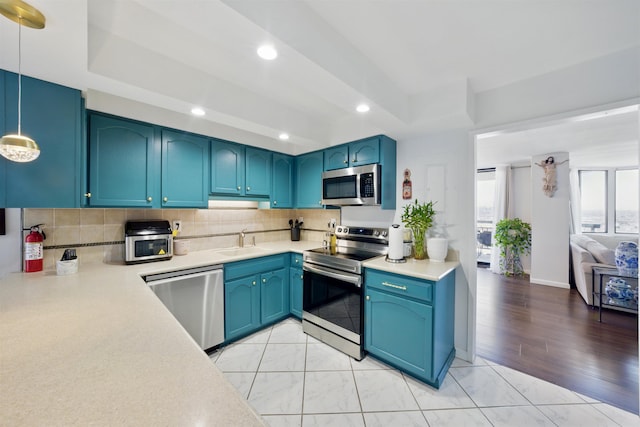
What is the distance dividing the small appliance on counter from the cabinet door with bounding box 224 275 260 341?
0.66 metres

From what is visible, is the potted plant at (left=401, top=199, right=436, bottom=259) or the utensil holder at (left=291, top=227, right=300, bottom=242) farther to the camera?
the utensil holder at (left=291, top=227, right=300, bottom=242)

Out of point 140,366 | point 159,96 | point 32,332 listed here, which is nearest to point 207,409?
point 140,366

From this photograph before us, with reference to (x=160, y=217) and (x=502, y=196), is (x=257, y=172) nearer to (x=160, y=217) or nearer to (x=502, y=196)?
(x=160, y=217)

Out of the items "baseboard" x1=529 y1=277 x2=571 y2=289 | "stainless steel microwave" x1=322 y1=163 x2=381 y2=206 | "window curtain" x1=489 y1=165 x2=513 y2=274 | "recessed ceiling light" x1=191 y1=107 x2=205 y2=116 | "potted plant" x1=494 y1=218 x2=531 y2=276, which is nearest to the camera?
"recessed ceiling light" x1=191 y1=107 x2=205 y2=116

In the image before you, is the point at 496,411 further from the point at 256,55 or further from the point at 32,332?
the point at 256,55

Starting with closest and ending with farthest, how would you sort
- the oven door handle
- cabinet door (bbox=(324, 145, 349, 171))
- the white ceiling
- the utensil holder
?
the white ceiling → the oven door handle → cabinet door (bbox=(324, 145, 349, 171)) → the utensil holder

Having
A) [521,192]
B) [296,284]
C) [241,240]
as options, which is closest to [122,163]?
[241,240]

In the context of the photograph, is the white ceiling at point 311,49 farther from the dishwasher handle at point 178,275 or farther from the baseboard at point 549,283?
the baseboard at point 549,283

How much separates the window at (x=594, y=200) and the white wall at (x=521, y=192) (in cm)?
149

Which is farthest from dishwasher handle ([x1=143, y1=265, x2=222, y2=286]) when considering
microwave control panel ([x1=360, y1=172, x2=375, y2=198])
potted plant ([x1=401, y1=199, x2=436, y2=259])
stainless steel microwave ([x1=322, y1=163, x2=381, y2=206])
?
potted plant ([x1=401, y1=199, x2=436, y2=259])

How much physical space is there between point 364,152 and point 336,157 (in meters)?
0.38

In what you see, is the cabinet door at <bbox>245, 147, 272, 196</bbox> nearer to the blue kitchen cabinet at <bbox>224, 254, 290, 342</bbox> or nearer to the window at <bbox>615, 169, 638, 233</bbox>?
the blue kitchen cabinet at <bbox>224, 254, 290, 342</bbox>

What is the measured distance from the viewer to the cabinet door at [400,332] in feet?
6.35

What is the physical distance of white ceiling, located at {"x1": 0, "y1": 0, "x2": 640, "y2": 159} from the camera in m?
1.18
